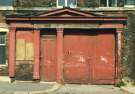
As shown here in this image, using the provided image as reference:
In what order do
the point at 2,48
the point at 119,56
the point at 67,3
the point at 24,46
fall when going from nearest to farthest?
the point at 119,56
the point at 24,46
the point at 2,48
the point at 67,3

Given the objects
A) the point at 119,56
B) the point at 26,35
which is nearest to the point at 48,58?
the point at 26,35

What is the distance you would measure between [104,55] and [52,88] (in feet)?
14.6

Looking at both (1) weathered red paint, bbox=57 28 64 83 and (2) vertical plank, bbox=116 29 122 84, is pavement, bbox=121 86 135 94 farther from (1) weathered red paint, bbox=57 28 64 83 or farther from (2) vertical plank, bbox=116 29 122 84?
(1) weathered red paint, bbox=57 28 64 83

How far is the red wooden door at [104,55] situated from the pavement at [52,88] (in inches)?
37.2

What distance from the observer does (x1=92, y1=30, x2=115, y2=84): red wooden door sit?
2627 centimetres

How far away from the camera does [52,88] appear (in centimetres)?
2316

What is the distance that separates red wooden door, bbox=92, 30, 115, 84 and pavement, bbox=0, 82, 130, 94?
0.95 m

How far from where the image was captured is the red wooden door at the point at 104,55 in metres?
26.3

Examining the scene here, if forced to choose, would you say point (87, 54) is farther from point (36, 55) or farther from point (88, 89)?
point (88, 89)

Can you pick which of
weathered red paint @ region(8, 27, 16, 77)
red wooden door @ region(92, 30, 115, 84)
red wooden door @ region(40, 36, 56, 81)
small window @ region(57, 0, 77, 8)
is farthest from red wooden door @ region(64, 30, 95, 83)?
weathered red paint @ region(8, 27, 16, 77)

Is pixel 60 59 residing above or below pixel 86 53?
below

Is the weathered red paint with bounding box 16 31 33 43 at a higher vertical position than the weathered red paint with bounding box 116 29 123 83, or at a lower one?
higher

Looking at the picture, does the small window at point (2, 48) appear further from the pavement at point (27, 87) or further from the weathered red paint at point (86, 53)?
the pavement at point (27, 87)

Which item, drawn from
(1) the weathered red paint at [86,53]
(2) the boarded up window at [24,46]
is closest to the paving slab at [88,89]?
(1) the weathered red paint at [86,53]
